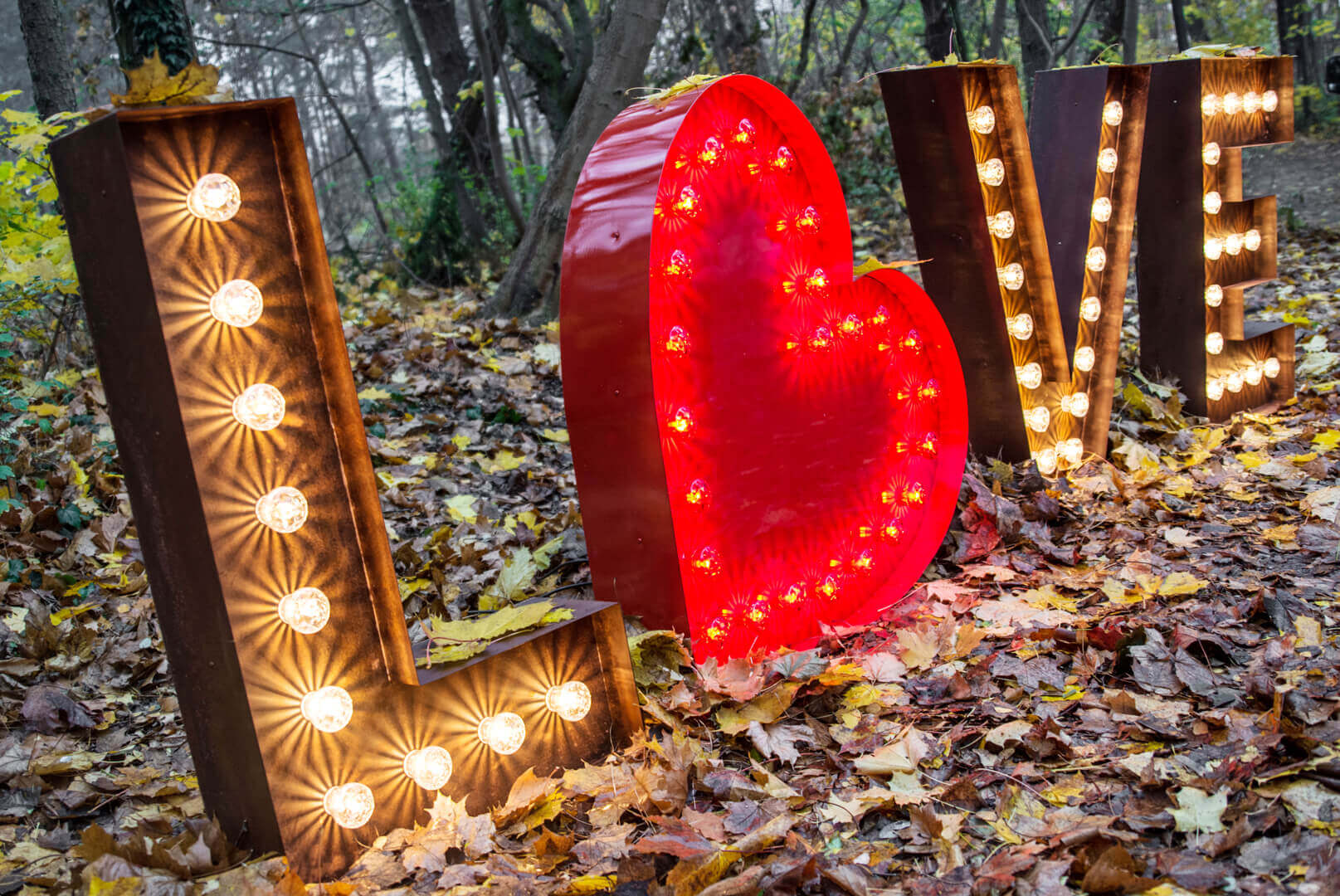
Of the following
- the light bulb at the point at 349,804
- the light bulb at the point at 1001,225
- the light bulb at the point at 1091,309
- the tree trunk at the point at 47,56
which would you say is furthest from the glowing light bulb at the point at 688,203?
the tree trunk at the point at 47,56

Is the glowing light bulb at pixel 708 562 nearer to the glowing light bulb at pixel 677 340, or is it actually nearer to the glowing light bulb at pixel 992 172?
the glowing light bulb at pixel 677 340

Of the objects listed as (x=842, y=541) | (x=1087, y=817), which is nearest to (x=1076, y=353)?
(x=842, y=541)

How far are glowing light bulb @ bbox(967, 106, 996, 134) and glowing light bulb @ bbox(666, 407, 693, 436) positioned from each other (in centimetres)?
205

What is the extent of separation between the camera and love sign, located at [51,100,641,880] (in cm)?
189

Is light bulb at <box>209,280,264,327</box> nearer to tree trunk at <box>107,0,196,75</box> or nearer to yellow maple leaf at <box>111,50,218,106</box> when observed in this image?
yellow maple leaf at <box>111,50,218,106</box>

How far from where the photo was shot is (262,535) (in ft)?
6.60

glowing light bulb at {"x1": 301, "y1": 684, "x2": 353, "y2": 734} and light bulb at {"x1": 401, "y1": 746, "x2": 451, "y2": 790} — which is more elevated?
glowing light bulb at {"x1": 301, "y1": 684, "x2": 353, "y2": 734}

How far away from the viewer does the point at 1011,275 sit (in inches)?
168

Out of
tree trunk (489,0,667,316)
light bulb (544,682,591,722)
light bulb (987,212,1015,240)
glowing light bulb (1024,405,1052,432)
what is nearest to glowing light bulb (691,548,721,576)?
light bulb (544,682,591,722)

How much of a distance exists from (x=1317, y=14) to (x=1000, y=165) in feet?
82.0

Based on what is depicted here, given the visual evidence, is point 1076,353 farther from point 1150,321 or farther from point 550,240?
point 550,240

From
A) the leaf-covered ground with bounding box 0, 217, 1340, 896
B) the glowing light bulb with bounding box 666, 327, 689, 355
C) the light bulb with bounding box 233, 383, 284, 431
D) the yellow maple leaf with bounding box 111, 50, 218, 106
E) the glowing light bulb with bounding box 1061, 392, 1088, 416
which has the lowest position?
the leaf-covered ground with bounding box 0, 217, 1340, 896

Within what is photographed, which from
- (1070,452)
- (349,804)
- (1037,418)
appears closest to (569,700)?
(349,804)

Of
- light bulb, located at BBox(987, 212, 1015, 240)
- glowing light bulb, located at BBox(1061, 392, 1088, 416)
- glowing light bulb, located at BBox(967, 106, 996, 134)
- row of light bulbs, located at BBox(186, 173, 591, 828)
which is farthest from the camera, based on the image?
glowing light bulb, located at BBox(1061, 392, 1088, 416)
